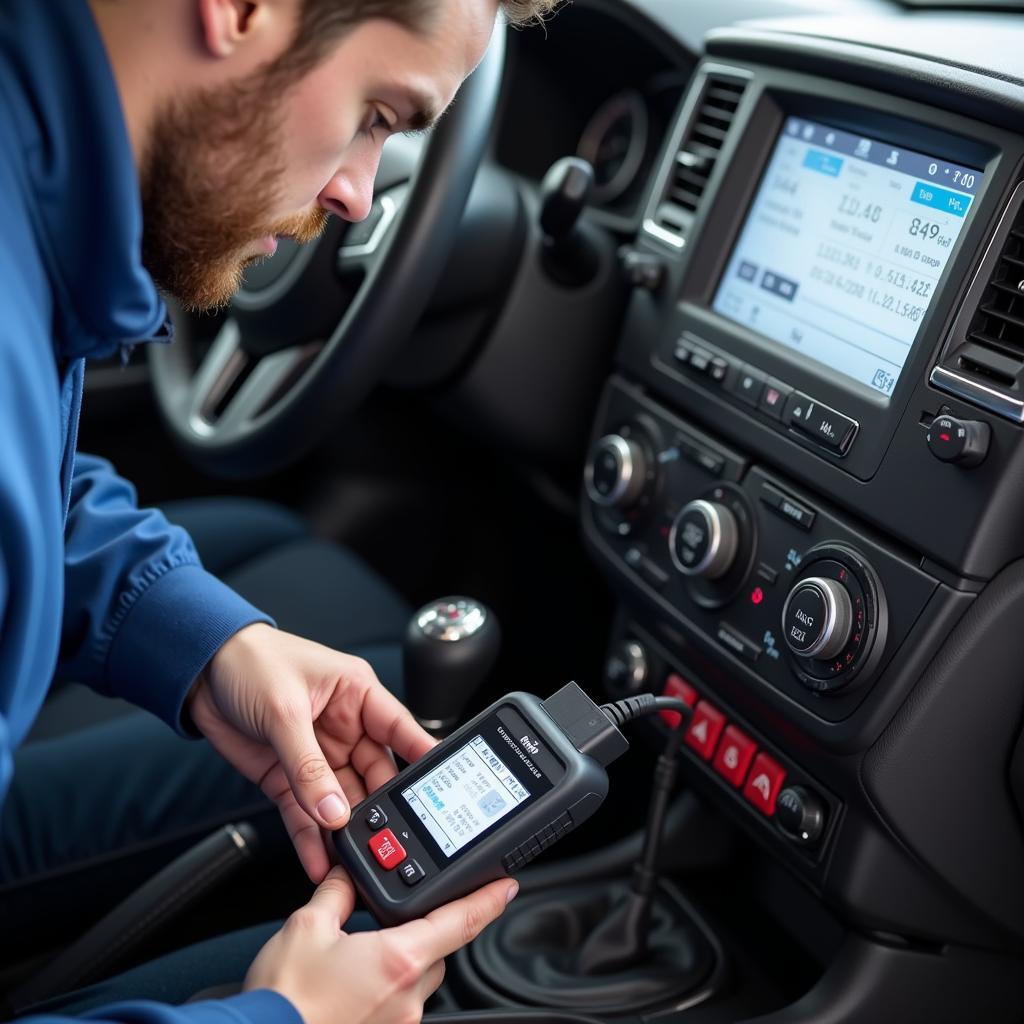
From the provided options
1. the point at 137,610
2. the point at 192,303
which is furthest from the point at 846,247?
the point at 137,610

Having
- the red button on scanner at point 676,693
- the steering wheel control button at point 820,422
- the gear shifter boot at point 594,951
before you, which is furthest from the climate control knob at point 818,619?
the gear shifter boot at point 594,951

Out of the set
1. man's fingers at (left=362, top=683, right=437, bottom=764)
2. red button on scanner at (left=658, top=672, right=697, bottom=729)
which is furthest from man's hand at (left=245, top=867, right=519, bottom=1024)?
red button on scanner at (left=658, top=672, right=697, bottom=729)

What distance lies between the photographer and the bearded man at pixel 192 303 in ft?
2.02

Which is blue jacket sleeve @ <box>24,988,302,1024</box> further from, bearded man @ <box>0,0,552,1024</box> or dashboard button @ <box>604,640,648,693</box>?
dashboard button @ <box>604,640,648,693</box>

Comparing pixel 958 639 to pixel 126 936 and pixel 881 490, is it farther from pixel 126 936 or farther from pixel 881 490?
pixel 126 936

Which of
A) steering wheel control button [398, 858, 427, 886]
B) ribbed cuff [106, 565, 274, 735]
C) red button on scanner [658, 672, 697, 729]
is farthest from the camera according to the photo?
red button on scanner [658, 672, 697, 729]

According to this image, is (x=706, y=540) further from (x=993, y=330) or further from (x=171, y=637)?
(x=171, y=637)

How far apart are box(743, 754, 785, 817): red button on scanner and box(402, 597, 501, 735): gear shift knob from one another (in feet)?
0.80

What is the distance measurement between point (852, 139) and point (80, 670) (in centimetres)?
73

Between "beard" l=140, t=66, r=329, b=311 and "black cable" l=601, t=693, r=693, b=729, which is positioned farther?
"black cable" l=601, t=693, r=693, b=729

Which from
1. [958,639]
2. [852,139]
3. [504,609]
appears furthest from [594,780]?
[504,609]

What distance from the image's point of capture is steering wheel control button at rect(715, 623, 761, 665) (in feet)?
3.31

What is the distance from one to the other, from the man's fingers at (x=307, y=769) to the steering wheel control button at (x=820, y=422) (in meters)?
0.43

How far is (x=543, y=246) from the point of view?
1.41 m
